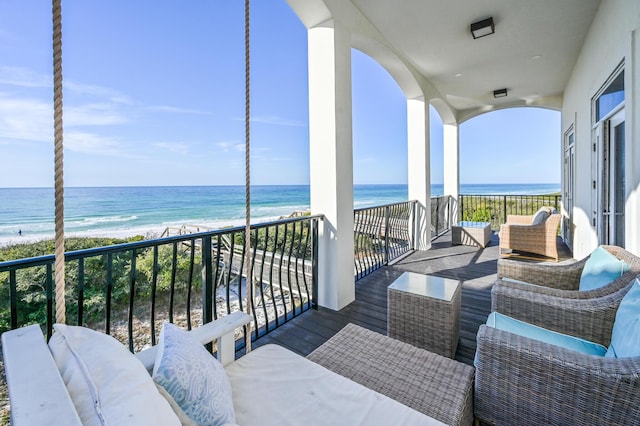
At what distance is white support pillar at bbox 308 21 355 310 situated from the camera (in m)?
2.90

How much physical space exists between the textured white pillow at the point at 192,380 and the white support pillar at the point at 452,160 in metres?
7.90

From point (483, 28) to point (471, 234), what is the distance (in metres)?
3.70

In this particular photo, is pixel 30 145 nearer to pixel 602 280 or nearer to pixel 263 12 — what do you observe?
pixel 263 12

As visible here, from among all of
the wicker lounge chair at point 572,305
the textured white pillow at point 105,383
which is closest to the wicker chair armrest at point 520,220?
the wicker lounge chair at point 572,305

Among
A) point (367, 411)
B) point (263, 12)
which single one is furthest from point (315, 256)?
point (263, 12)

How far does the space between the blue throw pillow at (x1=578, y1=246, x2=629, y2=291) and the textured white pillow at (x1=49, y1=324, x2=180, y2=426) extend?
93.6 inches

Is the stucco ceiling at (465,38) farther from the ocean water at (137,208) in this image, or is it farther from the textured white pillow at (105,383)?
the ocean water at (137,208)

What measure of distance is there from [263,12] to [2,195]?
59.0 ft

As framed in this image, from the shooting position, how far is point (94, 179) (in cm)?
1747

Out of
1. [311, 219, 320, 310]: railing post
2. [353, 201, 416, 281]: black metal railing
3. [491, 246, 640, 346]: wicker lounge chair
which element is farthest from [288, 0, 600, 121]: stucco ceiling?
[491, 246, 640, 346]: wicker lounge chair

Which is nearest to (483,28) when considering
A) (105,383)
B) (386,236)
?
(386,236)

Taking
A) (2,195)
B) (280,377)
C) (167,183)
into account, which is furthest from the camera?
(167,183)

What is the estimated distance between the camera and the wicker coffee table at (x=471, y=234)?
5.65 meters

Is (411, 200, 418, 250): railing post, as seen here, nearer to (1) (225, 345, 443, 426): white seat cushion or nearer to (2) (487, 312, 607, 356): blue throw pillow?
(2) (487, 312, 607, 356): blue throw pillow
